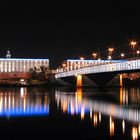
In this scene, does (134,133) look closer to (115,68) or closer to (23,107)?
(23,107)

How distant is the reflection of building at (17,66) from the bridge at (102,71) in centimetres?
6022

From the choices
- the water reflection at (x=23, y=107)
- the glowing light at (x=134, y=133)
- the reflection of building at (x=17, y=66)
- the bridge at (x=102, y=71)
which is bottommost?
the glowing light at (x=134, y=133)

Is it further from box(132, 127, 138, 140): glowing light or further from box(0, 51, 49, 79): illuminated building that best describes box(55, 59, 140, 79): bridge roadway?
box(0, 51, 49, 79): illuminated building

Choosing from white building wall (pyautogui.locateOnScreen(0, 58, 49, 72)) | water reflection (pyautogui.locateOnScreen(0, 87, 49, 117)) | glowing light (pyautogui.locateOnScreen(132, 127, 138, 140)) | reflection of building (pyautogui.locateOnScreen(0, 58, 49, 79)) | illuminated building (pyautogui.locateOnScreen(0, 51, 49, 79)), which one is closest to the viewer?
glowing light (pyautogui.locateOnScreen(132, 127, 138, 140))

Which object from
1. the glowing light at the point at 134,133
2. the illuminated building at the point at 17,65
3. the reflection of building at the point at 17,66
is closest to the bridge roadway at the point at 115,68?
the glowing light at the point at 134,133

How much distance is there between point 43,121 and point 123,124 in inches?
182

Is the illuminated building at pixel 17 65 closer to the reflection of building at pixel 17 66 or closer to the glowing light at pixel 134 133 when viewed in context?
the reflection of building at pixel 17 66

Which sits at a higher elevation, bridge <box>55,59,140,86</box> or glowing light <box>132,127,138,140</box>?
bridge <box>55,59,140,86</box>

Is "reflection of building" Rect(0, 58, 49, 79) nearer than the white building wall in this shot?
Yes

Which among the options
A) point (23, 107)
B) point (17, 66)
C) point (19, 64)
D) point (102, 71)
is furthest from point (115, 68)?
point (19, 64)

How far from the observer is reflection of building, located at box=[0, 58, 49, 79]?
7072 inches

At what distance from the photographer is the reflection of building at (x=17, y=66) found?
589ft

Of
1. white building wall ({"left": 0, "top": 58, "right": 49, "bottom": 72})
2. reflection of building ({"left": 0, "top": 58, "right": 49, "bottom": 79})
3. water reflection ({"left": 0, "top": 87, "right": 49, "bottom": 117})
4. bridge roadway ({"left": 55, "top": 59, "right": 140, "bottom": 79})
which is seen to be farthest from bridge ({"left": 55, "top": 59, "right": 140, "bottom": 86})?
white building wall ({"left": 0, "top": 58, "right": 49, "bottom": 72})

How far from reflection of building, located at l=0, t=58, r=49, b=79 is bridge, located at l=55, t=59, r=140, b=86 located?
60220 millimetres
